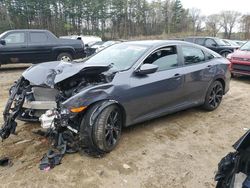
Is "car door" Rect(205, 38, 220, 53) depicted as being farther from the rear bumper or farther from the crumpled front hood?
the crumpled front hood

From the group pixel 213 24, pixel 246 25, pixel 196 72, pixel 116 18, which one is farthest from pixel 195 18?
pixel 196 72

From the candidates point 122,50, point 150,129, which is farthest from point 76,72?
point 150,129

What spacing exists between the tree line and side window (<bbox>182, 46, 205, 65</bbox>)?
28.7 m

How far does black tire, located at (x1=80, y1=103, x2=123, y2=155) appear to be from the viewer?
3408 millimetres

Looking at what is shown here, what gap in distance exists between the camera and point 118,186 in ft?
9.93

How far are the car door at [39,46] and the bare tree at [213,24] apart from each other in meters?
43.3

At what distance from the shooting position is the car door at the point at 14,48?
1013cm

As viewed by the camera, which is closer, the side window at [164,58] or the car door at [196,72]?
the side window at [164,58]

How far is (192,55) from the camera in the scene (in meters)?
5.27

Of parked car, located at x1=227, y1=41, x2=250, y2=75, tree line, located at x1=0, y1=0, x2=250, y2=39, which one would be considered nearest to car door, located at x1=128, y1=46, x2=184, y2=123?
parked car, located at x1=227, y1=41, x2=250, y2=75

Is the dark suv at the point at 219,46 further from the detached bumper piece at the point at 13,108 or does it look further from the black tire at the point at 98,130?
the detached bumper piece at the point at 13,108

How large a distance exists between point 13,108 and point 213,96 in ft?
13.3


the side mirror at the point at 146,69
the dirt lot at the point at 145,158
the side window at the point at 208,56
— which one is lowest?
the dirt lot at the point at 145,158

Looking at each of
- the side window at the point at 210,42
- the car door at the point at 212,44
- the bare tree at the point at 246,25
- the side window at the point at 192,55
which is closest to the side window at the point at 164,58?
the side window at the point at 192,55
